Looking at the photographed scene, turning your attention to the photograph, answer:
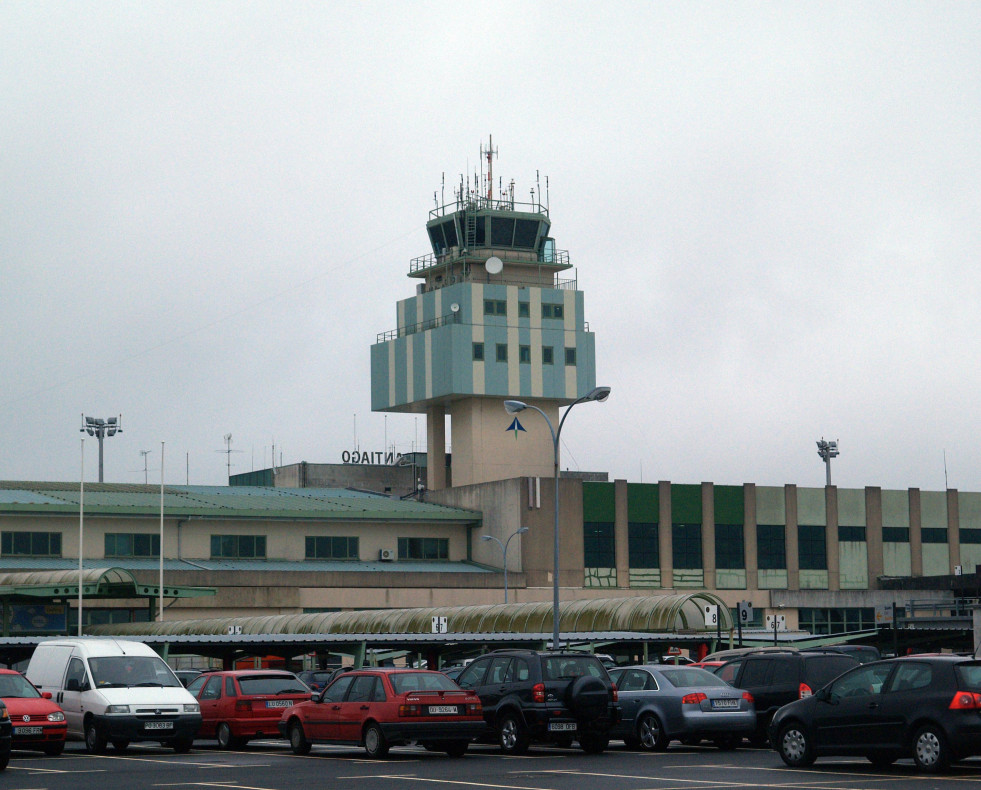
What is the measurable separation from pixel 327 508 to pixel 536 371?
15.9m

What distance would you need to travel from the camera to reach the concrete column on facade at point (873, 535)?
86.7 metres

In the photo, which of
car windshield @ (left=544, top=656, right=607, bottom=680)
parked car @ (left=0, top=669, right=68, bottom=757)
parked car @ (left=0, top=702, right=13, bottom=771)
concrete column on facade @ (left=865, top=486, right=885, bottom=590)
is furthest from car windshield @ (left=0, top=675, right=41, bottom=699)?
concrete column on facade @ (left=865, top=486, right=885, bottom=590)

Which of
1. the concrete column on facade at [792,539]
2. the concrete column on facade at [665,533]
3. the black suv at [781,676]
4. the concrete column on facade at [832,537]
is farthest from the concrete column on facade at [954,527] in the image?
the black suv at [781,676]

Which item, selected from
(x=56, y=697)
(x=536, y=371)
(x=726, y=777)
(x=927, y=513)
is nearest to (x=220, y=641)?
(x=56, y=697)

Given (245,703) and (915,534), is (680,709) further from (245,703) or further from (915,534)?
(915,534)

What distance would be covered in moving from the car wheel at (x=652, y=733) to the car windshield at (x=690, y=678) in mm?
731

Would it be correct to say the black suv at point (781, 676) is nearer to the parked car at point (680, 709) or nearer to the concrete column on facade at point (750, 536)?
the parked car at point (680, 709)

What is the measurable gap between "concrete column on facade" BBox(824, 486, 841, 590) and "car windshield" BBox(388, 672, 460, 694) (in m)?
64.0

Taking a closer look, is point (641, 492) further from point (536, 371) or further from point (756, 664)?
point (756, 664)

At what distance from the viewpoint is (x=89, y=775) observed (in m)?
21.5

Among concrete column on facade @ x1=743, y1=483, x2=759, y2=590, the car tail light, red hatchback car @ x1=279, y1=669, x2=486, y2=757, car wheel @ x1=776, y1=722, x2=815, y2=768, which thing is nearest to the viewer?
the car tail light

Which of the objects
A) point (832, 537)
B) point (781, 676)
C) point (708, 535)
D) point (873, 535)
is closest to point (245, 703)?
point (781, 676)

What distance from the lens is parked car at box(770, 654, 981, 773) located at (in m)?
19.9

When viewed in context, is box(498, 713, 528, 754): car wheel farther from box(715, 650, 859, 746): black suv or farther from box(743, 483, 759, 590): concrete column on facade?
box(743, 483, 759, 590): concrete column on facade
